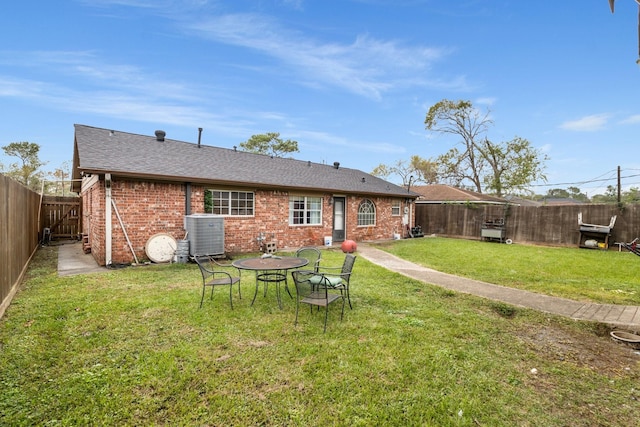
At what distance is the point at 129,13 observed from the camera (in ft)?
33.6

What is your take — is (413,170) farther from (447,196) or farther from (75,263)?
(75,263)

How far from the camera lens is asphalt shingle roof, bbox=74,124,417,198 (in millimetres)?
8266

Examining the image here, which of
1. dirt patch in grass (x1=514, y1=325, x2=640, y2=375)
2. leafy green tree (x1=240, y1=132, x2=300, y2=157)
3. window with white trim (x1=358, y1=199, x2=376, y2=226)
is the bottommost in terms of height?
dirt patch in grass (x1=514, y1=325, x2=640, y2=375)

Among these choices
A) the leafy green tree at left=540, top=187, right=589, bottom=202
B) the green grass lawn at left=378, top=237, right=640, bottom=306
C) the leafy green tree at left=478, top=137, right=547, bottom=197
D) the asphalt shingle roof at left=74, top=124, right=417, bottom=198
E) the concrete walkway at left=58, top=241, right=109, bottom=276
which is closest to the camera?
the green grass lawn at left=378, top=237, right=640, bottom=306

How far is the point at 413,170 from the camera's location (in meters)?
37.6

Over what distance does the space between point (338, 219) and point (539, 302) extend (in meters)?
9.01

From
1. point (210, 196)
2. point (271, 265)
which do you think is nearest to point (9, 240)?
point (271, 265)

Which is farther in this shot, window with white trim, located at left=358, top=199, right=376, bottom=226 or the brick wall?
window with white trim, located at left=358, top=199, right=376, bottom=226

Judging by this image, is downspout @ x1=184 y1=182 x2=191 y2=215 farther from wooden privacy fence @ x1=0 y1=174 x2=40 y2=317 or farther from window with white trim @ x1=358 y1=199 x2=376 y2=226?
window with white trim @ x1=358 y1=199 x2=376 y2=226

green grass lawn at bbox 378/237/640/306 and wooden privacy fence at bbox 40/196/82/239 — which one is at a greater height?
wooden privacy fence at bbox 40/196/82/239

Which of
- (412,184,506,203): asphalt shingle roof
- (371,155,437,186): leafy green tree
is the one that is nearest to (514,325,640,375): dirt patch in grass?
(412,184,506,203): asphalt shingle roof

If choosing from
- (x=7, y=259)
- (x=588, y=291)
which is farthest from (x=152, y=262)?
(x=588, y=291)

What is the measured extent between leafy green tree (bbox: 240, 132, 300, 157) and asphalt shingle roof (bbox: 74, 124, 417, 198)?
63.7 ft

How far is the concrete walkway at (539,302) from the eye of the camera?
447 centimetres
